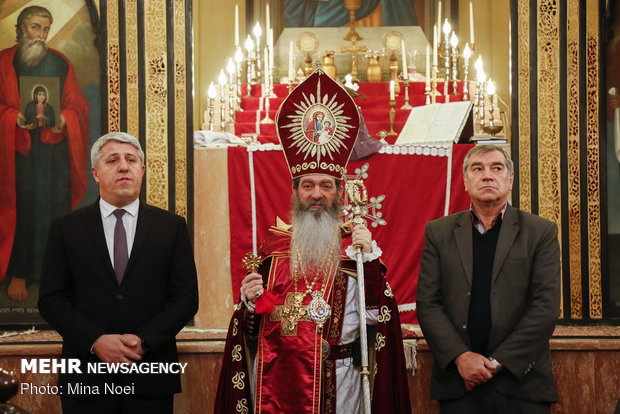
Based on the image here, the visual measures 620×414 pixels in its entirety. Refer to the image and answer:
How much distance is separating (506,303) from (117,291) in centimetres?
186

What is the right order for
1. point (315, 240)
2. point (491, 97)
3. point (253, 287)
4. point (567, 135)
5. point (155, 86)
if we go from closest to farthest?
point (253, 287), point (315, 240), point (567, 135), point (155, 86), point (491, 97)

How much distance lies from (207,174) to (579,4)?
2.89 m

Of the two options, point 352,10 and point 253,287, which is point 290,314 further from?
point 352,10

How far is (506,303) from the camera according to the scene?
4137 millimetres

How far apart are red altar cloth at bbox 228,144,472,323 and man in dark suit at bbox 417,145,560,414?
5.66ft

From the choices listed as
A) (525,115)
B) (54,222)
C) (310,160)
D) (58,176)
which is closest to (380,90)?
(525,115)

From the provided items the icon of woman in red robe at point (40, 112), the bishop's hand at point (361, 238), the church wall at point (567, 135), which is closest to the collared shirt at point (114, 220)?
the bishop's hand at point (361, 238)

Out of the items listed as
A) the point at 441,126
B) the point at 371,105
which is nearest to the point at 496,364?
the point at 441,126

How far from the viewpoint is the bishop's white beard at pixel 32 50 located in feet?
20.2

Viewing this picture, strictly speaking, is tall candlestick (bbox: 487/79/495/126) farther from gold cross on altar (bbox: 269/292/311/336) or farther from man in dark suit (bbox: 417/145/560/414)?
gold cross on altar (bbox: 269/292/311/336)

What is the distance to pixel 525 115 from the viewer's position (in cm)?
606

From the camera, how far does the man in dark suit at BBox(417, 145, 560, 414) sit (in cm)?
408

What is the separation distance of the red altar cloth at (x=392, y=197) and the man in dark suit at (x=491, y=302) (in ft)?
5.66

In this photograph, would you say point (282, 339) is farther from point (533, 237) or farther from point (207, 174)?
point (207, 174)
